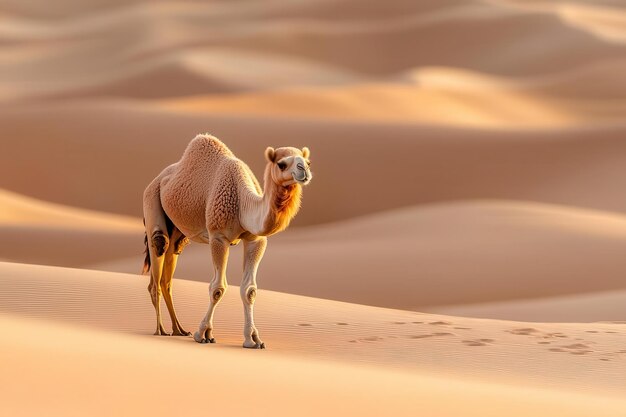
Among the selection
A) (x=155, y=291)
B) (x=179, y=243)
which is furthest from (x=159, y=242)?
(x=155, y=291)

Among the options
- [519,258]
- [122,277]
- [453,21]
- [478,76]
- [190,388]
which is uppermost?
[453,21]

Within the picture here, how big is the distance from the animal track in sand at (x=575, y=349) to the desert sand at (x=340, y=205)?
4 centimetres

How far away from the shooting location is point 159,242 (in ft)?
30.4

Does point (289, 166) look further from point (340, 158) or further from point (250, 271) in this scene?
point (340, 158)

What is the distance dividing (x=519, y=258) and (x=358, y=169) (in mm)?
14177

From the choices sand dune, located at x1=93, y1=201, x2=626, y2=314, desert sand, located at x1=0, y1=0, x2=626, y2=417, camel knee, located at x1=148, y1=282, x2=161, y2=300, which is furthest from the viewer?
sand dune, located at x1=93, y1=201, x2=626, y2=314

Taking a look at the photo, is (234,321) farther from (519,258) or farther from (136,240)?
(136,240)

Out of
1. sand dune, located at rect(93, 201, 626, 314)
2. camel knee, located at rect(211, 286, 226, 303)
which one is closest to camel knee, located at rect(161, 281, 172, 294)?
camel knee, located at rect(211, 286, 226, 303)

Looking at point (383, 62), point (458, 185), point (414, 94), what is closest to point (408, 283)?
point (458, 185)

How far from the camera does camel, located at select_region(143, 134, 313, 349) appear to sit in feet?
26.3

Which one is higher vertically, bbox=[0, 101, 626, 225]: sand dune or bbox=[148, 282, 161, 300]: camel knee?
bbox=[0, 101, 626, 225]: sand dune

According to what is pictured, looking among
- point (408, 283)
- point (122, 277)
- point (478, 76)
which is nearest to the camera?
point (122, 277)

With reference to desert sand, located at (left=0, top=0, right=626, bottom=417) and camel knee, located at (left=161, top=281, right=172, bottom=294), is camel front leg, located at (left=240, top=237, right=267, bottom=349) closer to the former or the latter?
desert sand, located at (left=0, top=0, right=626, bottom=417)

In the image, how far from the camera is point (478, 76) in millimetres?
62812
